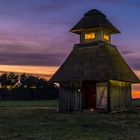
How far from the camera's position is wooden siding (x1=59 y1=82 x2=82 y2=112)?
122ft

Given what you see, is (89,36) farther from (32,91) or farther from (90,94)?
(32,91)

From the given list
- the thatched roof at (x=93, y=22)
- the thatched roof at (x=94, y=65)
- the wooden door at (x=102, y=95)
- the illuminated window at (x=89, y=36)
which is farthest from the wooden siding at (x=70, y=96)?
the thatched roof at (x=93, y=22)

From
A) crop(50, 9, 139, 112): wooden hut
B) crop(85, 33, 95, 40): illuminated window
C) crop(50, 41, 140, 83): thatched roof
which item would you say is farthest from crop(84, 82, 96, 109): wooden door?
crop(85, 33, 95, 40): illuminated window

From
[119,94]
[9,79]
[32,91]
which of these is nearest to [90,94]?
[119,94]

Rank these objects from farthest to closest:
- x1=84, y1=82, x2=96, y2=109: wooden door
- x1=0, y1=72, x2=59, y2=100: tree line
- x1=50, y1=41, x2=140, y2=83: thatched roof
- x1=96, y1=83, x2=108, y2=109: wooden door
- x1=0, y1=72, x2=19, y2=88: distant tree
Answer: x1=0, y1=72, x2=19, y2=88: distant tree
x1=0, y1=72, x2=59, y2=100: tree line
x1=84, y1=82, x2=96, y2=109: wooden door
x1=96, y1=83, x2=108, y2=109: wooden door
x1=50, y1=41, x2=140, y2=83: thatched roof

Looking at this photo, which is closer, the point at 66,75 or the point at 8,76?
the point at 66,75

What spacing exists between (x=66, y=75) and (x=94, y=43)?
493 cm

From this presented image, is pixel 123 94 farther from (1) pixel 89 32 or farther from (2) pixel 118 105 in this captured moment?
(1) pixel 89 32

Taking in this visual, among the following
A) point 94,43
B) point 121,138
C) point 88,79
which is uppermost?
point 94,43

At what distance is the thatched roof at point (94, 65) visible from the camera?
35469 millimetres

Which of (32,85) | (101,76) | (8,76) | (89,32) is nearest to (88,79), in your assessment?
(101,76)

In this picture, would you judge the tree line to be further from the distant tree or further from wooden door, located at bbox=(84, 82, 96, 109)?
wooden door, located at bbox=(84, 82, 96, 109)

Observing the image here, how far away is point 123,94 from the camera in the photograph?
39.4 meters

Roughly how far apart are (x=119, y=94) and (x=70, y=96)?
5220 millimetres
